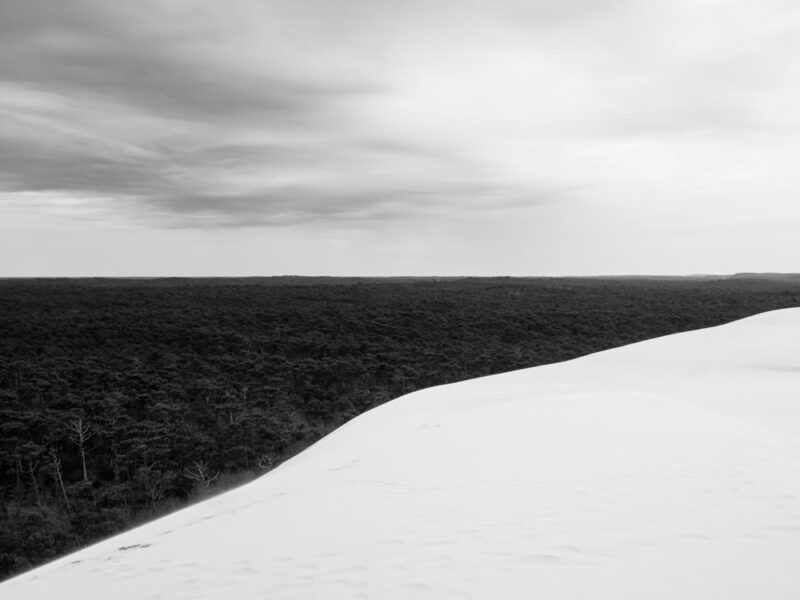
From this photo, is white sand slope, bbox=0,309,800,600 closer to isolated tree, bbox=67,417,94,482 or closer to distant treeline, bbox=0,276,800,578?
distant treeline, bbox=0,276,800,578

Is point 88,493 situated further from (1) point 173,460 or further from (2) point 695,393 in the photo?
(2) point 695,393

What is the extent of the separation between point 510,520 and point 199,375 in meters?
22.6

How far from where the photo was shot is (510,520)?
14.6ft

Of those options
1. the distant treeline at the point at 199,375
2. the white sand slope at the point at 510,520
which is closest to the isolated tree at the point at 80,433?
the distant treeline at the point at 199,375

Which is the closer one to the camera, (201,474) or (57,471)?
(201,474)

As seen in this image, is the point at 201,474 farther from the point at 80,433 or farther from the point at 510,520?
the point at 510,520

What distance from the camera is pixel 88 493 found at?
14.1 metres

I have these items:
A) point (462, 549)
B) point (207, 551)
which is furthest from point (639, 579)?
point (207, 551)

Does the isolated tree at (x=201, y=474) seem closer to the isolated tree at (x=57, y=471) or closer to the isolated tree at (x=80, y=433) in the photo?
the isolated tree at (x=57, y=471)

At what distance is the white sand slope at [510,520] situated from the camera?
3.42 m

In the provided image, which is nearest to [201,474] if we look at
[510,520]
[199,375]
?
[510,520]

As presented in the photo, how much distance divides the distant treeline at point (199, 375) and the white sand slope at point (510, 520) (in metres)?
6.86

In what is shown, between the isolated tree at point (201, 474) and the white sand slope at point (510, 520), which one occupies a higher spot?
the white sand slope at point (510, 520)

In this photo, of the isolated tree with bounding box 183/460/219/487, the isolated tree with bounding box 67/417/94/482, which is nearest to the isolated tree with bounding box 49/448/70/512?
the isolated tree with bounding box 67/417/94/482
